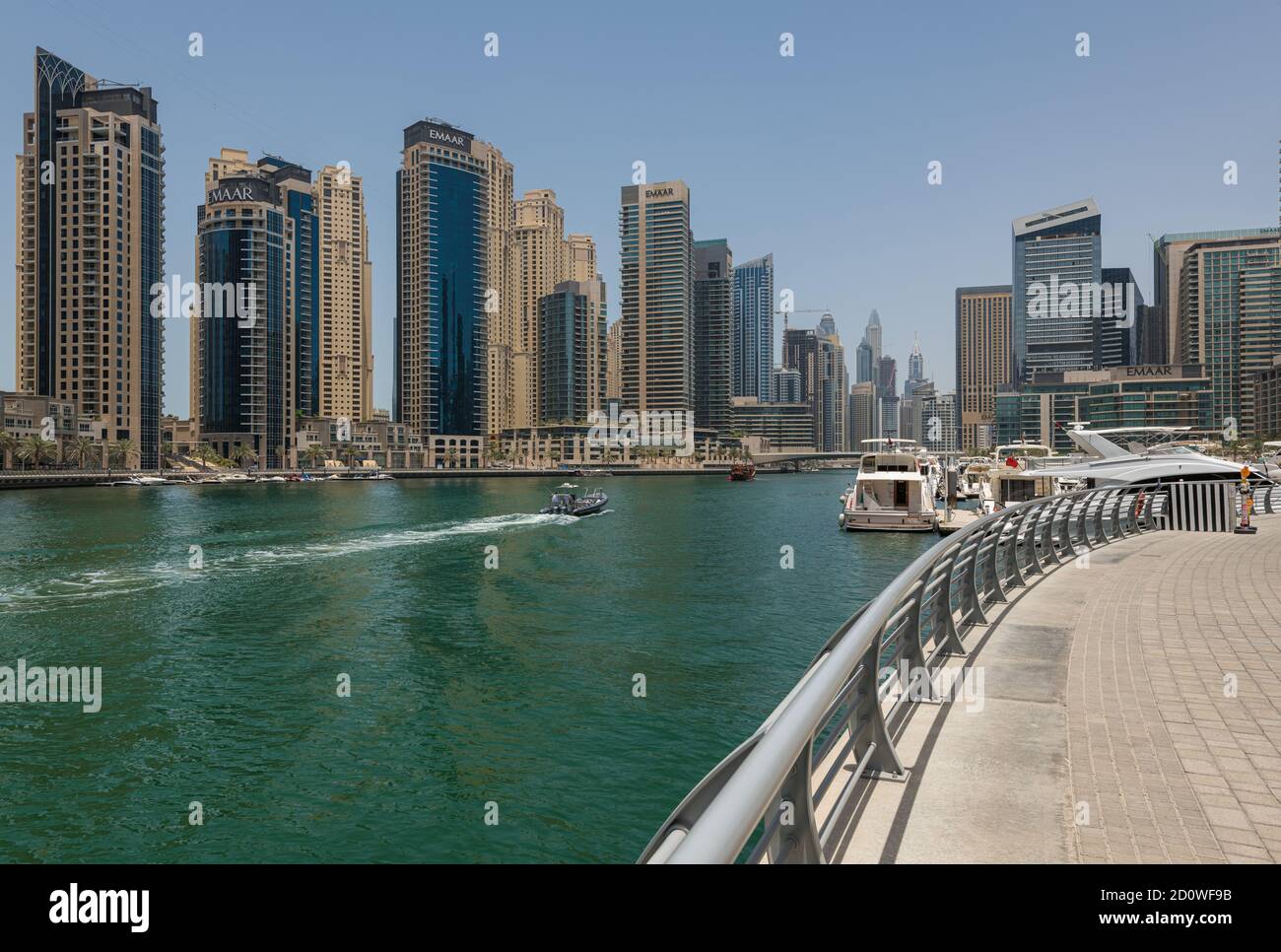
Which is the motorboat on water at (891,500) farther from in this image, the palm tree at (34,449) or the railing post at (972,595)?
the palm tree at (34,449)

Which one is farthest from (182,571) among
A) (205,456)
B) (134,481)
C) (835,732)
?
(205,456)

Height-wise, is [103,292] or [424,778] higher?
[103,292]

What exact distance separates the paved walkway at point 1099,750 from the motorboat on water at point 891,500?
127 feet

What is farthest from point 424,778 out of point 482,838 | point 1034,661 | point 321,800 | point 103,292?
point 103,292

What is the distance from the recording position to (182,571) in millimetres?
35344

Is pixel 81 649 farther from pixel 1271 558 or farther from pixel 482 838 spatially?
pixel 1271 558

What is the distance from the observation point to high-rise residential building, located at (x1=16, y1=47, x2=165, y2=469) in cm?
15625

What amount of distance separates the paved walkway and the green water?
17.4ft

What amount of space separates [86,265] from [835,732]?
7653 inches

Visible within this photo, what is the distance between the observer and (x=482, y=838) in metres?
10.3

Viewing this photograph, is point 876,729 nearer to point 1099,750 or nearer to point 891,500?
point 1099,750

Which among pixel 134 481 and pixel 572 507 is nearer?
pixel 572 507

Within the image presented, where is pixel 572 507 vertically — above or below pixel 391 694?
above
